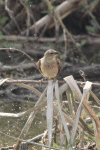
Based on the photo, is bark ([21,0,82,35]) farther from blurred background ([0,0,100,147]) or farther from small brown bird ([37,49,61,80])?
small brown bird ([37,49,61,80])

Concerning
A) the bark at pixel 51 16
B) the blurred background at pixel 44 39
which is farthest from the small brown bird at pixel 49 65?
the bark at pixel 51 16

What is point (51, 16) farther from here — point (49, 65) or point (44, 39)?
point (49, 65)

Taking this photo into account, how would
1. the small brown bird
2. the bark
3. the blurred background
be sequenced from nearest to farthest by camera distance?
the small brown bird → the blurred background → the bark

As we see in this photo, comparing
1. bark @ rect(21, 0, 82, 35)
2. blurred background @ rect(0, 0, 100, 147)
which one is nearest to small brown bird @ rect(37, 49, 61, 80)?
blurred background @ rect(0, 0, 100, 147)

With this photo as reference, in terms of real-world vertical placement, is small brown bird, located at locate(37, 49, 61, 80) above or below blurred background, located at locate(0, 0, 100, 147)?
below

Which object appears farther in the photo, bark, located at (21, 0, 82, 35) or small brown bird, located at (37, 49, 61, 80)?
bark, located at (21, 0, 82, 35)

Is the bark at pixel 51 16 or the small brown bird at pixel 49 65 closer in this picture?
the small brown bird at pixel 49 65

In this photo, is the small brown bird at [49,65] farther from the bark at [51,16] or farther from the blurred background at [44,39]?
the bark at [51,16]

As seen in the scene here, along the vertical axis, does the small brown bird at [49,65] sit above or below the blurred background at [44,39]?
below

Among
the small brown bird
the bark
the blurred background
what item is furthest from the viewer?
the bark

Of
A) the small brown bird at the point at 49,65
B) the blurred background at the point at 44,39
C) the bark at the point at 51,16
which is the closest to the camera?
the small brown bird at the point at 49,65

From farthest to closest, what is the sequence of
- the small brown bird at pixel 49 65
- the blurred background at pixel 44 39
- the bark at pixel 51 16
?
1. the bark at pixel 51 16
2. the blurred background at pixel 44 39
3. the small brown bird at pixel 49 65

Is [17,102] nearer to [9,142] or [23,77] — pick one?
[23,77]
